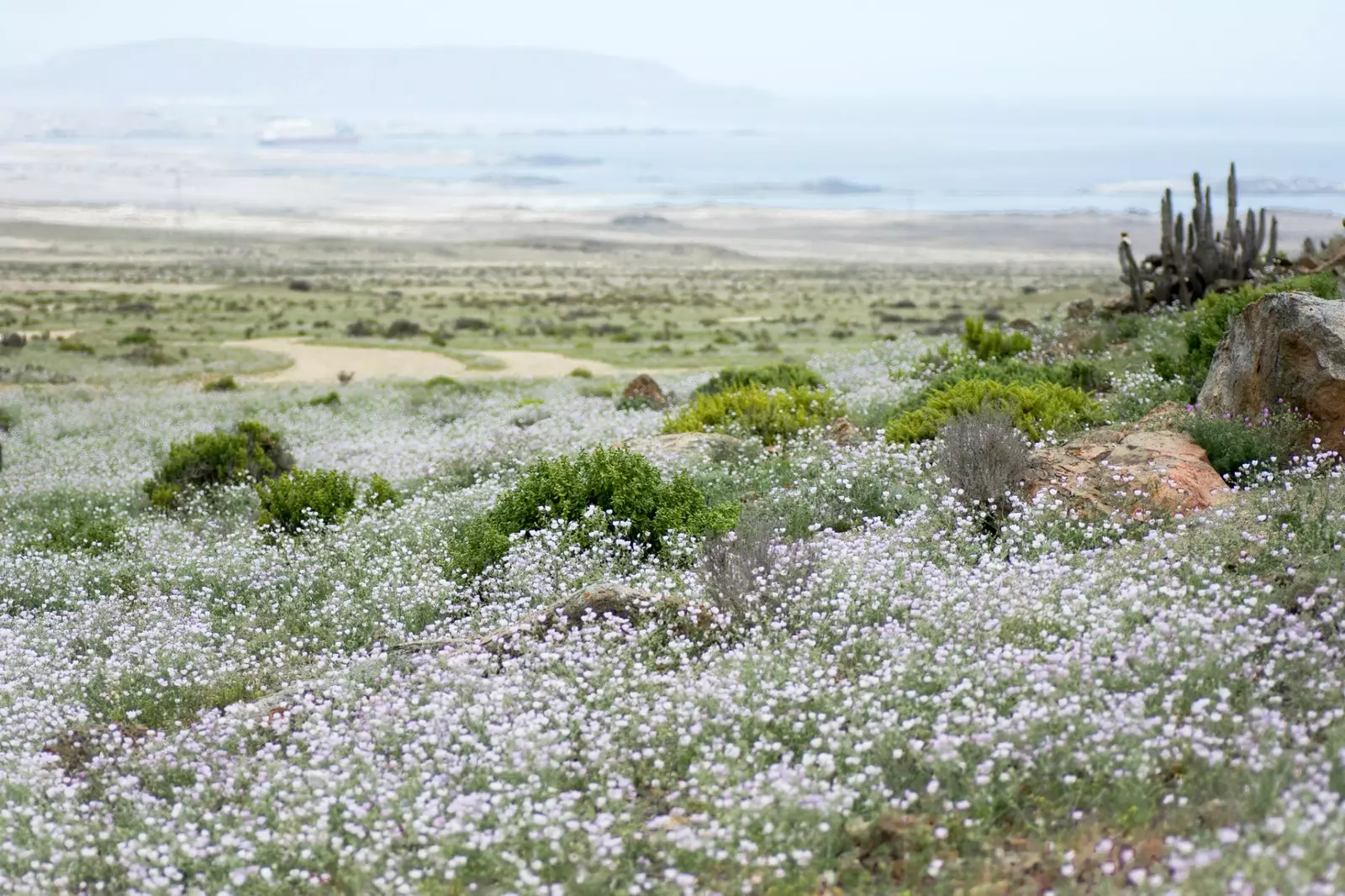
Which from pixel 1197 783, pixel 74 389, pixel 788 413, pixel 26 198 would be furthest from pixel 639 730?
pixel 26 198

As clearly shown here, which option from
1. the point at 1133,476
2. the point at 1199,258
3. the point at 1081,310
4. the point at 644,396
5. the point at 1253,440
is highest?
the point at 1199,258

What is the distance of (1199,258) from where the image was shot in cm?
2111

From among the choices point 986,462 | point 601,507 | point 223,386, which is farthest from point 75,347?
point 986,462

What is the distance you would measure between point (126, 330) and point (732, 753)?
41815 millimetres

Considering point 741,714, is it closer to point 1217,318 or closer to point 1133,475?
point 1133,475

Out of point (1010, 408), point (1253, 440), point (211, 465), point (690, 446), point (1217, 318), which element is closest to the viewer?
point (1253, 440)

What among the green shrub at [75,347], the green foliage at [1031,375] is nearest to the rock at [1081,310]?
the green foliage at [1031,375]

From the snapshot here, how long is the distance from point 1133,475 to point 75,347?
3508 centimetres

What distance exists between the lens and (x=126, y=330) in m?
42.3

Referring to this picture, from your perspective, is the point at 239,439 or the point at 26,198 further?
the point at 26,198

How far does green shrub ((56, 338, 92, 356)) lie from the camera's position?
35.9 metres

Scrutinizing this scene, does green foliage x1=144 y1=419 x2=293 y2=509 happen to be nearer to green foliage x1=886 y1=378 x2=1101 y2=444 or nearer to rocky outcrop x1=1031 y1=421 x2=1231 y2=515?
green foliage x1=886 y1=378 x2=1101 y2=444

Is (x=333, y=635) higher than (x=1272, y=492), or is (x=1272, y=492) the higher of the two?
(x=1272, y=492)

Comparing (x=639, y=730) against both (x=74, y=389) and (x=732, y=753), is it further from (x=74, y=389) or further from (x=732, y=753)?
(x=74, y=389)
